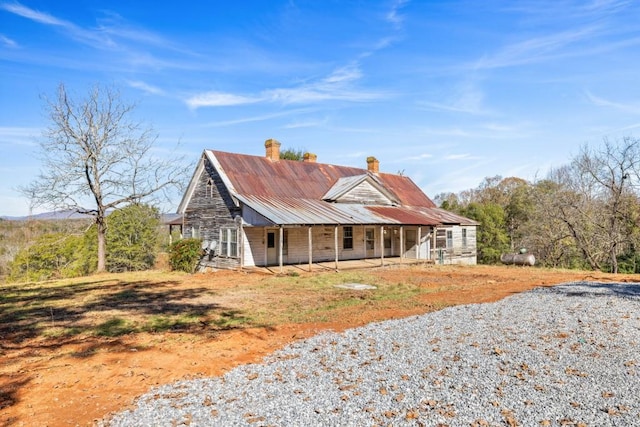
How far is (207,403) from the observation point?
197 inches

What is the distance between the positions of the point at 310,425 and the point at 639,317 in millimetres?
8276

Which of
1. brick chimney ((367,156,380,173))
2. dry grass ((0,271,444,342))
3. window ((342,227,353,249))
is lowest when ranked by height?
dry grass ((0,271,444,342))

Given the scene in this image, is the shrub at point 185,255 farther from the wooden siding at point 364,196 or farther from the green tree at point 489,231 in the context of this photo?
the green tree at point 489,231

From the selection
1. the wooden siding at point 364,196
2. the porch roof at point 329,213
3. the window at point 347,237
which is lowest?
the window at point 347,237

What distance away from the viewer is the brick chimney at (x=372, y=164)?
31891 millimetres

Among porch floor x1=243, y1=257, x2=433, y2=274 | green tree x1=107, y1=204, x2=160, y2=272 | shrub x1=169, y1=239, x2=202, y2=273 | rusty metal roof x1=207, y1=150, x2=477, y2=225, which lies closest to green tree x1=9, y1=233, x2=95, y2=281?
green tree x1=107, y1=204, x2=160, y2=272

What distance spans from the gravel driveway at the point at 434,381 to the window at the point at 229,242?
45.7 ft

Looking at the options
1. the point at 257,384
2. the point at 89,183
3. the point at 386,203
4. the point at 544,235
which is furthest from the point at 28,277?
the point at 544,235

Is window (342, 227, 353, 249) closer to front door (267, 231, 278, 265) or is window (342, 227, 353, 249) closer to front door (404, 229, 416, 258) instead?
front door (267, 231, 278, 265)

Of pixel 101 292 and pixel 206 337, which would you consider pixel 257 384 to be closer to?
pixel 206 337

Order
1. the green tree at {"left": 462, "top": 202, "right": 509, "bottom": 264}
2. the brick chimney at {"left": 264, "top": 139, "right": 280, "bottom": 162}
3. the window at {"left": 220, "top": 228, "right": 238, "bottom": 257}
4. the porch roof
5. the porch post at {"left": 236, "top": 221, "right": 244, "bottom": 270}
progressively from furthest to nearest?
the green tree at {"left": 462, "top": 202, "right": 509, "bottom": 264} → the brick chimney at {"left": 264, "top": 139, "right": 280, "bottom": 162} → the window at {"left": 220, "top": 228, "right": 238, "bottom": 257} → the porch post at {"left": 236, "top": 221, "right": 244, "bottom": 270} → the porch roof

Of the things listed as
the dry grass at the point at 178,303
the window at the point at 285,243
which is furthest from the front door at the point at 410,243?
the dry grass at the point at 178,303

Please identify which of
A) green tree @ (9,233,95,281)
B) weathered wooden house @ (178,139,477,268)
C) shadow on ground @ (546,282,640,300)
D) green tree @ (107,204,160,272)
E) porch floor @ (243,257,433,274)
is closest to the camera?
shadow on ground @ (546,282,640,300)

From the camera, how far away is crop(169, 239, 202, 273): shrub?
2115 cm
